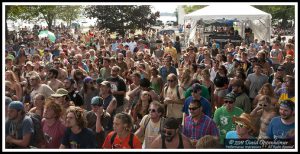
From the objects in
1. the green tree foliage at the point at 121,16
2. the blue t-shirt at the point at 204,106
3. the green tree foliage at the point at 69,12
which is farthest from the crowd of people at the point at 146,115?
the green tree foliage at the point at 69,12

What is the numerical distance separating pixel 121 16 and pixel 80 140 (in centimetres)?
1993

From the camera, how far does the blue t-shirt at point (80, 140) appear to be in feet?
17.7

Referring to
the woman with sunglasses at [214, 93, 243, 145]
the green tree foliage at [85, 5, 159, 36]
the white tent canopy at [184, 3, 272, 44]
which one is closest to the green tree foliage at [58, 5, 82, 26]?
the green tree foliage at [85, 5, 159, 36]

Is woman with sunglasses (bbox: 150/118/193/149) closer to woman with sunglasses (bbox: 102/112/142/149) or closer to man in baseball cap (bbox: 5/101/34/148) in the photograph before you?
woman with sunglasses (bbox: 102/112/142/149)

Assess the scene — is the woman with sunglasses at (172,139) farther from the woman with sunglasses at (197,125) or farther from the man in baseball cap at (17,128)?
the man in baseball cap at (17,128)

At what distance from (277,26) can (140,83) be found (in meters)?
48.8

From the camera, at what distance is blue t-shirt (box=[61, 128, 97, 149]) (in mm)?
5395

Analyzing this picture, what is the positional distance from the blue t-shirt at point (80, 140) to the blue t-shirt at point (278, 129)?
7.06 ft

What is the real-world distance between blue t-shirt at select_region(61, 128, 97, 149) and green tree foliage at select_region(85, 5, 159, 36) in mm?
19193

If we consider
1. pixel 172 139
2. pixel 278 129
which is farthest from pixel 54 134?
pixel 278 129

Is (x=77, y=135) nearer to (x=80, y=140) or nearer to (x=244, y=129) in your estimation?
(x=80, y=140)

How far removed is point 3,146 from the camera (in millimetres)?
5574

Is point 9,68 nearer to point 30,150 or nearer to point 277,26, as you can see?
point 30,150

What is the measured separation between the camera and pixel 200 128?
5906mm
